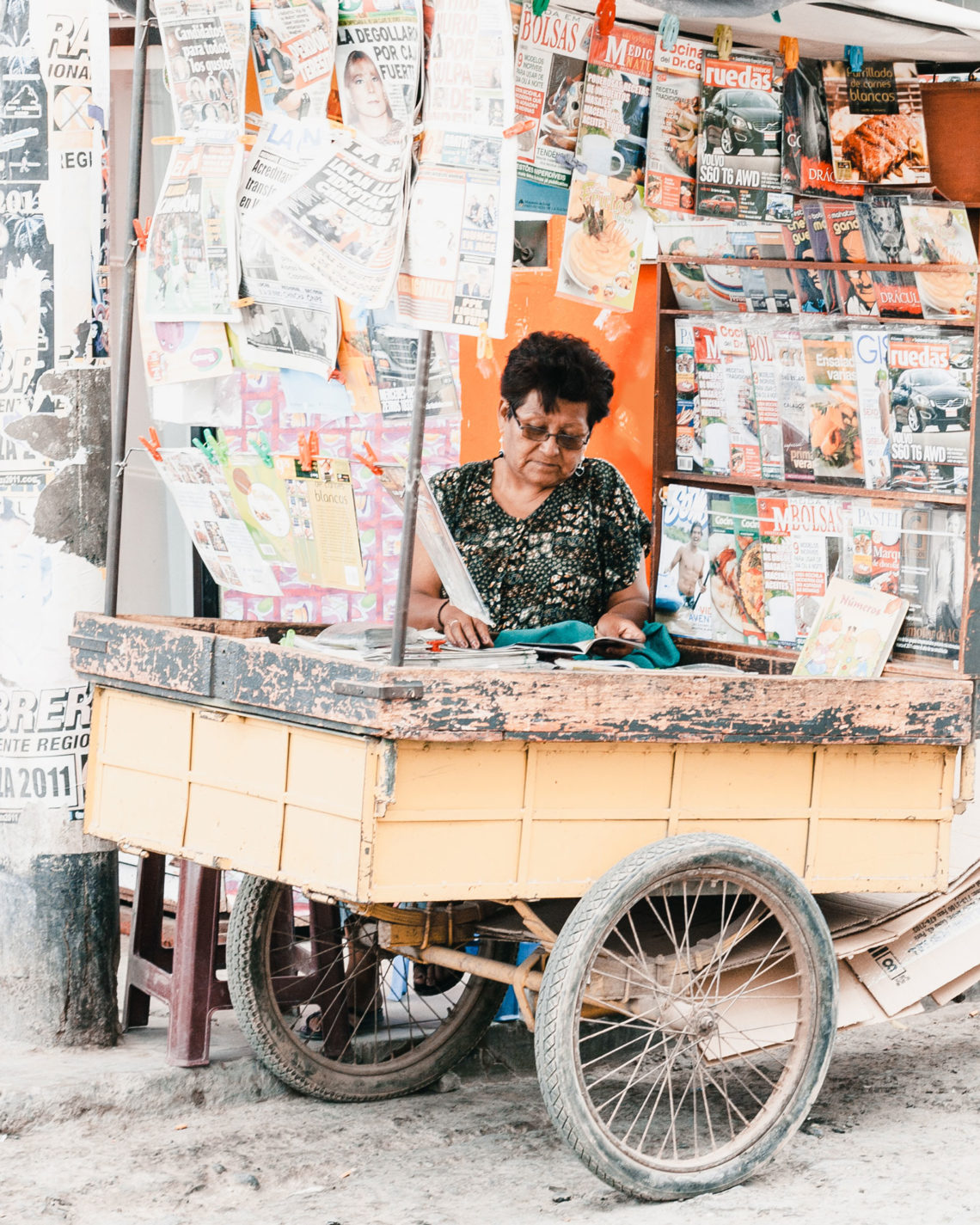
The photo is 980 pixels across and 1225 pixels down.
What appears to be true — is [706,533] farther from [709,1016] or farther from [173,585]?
[173,585]

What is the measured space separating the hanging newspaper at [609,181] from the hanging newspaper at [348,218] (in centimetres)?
80

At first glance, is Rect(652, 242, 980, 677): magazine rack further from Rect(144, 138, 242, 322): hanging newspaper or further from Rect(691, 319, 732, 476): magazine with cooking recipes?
Rect(144, 138, 242, 322): hanging newspaper

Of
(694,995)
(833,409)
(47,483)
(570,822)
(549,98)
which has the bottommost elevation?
(694,995)

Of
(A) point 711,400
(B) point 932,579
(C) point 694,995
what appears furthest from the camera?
(A) point 711,400

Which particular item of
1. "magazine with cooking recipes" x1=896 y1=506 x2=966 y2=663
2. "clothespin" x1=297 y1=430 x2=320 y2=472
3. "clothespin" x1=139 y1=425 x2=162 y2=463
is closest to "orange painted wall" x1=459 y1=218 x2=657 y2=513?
"magazine with cooking recipes" x1=896 y1=506 x2=966 y2=663

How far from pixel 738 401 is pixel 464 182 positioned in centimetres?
160

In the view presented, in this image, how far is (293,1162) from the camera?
309 centimetres

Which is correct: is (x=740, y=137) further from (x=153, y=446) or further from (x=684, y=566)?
(x=153, y=446)

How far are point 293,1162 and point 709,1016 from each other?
890mm

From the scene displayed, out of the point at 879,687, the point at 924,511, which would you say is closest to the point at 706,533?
the point at 924,511

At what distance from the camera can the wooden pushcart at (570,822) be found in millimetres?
2564

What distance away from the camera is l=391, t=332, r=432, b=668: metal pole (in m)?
2.53

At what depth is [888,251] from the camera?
11.6ft

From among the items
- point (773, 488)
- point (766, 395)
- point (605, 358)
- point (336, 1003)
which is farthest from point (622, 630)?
point (336, 1003)
